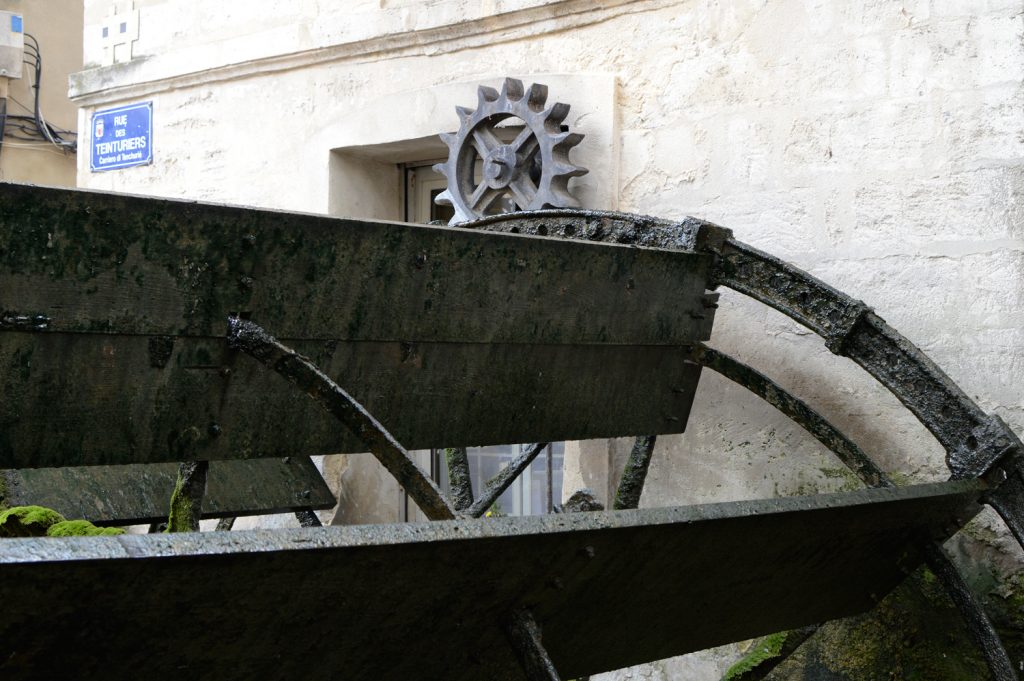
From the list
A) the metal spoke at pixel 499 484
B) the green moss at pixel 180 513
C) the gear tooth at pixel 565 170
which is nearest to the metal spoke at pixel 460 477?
the metal spoke at pixel 499 484

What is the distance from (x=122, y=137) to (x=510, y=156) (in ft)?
7.55

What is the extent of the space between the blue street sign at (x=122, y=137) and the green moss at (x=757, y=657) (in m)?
3.36

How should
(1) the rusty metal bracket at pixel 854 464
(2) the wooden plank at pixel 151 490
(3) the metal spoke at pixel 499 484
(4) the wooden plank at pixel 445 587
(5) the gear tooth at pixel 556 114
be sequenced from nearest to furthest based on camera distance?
(4) the wooden plank at pixel 445 587 < (1) the rusty metal bracket at pixel 854 464 < (3) the metal spoke at pixel 499 484 < (2) the wooden plank at pixel 151 490 < (5) the gear tooth at pixel 556 114

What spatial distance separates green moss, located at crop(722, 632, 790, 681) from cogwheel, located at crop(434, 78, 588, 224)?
1.43 m

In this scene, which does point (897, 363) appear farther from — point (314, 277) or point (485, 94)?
point (485, 94)

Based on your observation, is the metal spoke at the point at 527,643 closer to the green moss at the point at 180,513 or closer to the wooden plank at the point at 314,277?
the wooden plank at the point at 314,277

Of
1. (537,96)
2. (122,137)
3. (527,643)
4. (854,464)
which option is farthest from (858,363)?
(122,137)

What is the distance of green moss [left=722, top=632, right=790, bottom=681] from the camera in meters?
3.27

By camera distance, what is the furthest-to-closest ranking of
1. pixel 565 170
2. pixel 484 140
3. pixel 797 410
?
pixel 484 140 < pixel 565 170 < pixel 797 410

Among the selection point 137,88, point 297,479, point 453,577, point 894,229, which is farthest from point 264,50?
point 453,577

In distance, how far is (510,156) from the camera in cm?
391

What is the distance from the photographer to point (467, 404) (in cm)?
310

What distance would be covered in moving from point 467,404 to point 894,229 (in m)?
1.29

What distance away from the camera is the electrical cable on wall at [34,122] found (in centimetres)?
1061
